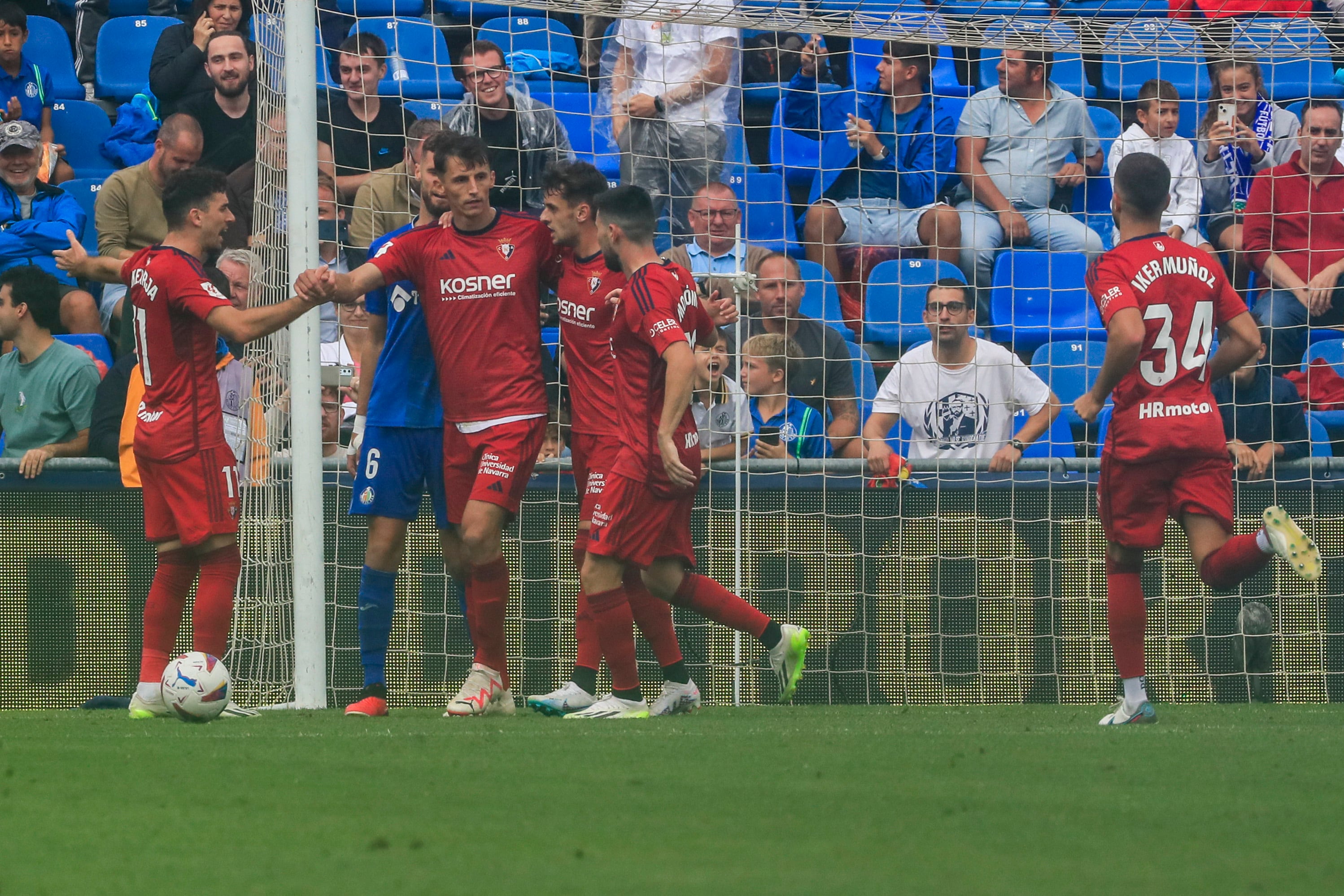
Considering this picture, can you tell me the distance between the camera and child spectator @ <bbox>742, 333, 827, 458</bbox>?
28.3 feet

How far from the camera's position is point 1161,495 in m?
5.90

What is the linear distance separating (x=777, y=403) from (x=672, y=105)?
182 cm

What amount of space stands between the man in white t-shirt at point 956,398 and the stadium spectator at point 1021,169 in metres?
0.74

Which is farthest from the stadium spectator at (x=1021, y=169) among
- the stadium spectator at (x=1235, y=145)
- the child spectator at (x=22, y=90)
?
the child spectator at (x=22, y=90)

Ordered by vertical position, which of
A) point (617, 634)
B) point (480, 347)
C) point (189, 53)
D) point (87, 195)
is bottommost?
point (617, 634)

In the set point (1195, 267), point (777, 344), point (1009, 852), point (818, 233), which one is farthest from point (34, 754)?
point (818, 233)

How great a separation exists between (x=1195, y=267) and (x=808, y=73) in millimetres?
4993

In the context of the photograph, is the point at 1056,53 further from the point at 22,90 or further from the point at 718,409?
the point at 22,90

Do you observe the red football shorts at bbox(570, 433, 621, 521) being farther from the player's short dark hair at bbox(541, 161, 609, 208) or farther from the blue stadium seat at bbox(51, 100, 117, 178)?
the blue stadium seat at bbox(51, 100, 117, 178)

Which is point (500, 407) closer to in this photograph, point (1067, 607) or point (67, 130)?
point (1067, 607)

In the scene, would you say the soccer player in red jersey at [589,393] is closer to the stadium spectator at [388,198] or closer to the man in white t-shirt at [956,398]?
the stadium spectator at [388,198]

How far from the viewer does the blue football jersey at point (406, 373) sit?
6.64 metres

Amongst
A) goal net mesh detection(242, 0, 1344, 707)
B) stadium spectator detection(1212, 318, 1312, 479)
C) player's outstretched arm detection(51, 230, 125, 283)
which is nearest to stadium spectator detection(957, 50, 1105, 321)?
goal net mesh detection(242, 0, 1344, 707)

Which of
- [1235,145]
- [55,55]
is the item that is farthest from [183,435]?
[55,55]
